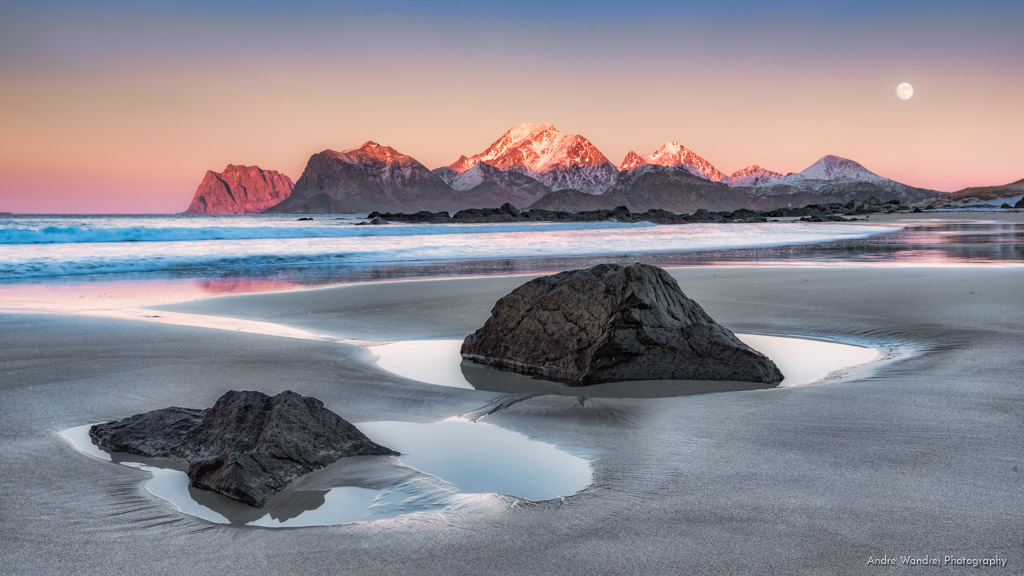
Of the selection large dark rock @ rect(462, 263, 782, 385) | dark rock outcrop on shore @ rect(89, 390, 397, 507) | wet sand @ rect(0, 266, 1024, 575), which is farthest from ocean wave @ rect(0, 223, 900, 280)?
dark rock outcrop on shore @ rect(89, 390, 397, 507)

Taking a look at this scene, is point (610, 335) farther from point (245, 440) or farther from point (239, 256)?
point (239, 256)

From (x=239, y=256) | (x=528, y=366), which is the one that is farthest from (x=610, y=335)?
(x=239, y=256)

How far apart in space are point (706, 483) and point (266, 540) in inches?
55.2

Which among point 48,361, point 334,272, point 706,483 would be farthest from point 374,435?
point 334,272

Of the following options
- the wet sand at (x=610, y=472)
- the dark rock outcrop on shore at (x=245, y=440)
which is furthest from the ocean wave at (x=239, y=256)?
the dark rock outcrop on shore at (x=245, y=440)

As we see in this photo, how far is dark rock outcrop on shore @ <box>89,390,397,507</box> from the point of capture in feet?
8.36

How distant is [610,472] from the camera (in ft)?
8.82

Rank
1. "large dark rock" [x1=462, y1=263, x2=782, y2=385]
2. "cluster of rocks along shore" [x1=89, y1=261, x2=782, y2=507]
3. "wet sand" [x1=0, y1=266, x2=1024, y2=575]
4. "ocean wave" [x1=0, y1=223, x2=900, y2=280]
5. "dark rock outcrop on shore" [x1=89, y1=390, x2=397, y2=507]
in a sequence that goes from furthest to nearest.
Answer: "ocean wave" [x1=0, y1=223, x2=900, y2=280], "large dark rock" [x1=462, y1=263, x2=782, y2=385], "cluster of rocks along shore" [x1=89, y1=261, x2=782, y2=507], "dark rock outcrop on shore" [x1=89, y1=390, x2=397, y2=507], "wet sand" [x1=0, y1=266, x2=1024, y2=575]

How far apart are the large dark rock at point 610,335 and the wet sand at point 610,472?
1.67ft

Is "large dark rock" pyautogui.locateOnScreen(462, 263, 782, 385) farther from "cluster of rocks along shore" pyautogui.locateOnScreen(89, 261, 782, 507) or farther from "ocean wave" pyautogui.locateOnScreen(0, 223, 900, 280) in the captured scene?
"ocean wave" pyautogui.locateOnScreen(0, 223, 900, 280)

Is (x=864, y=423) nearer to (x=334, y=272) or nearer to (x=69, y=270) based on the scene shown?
(x=334, y=272)

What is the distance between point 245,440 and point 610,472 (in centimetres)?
138

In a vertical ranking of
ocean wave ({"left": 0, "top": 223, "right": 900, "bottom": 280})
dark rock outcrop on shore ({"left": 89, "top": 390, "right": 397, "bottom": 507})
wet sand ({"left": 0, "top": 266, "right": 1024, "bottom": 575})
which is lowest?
wet sand ({"left": 0, "top": 266, "right": 1024, "bottom": 575})

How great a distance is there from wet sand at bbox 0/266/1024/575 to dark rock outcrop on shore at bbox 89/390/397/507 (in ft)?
0.60
